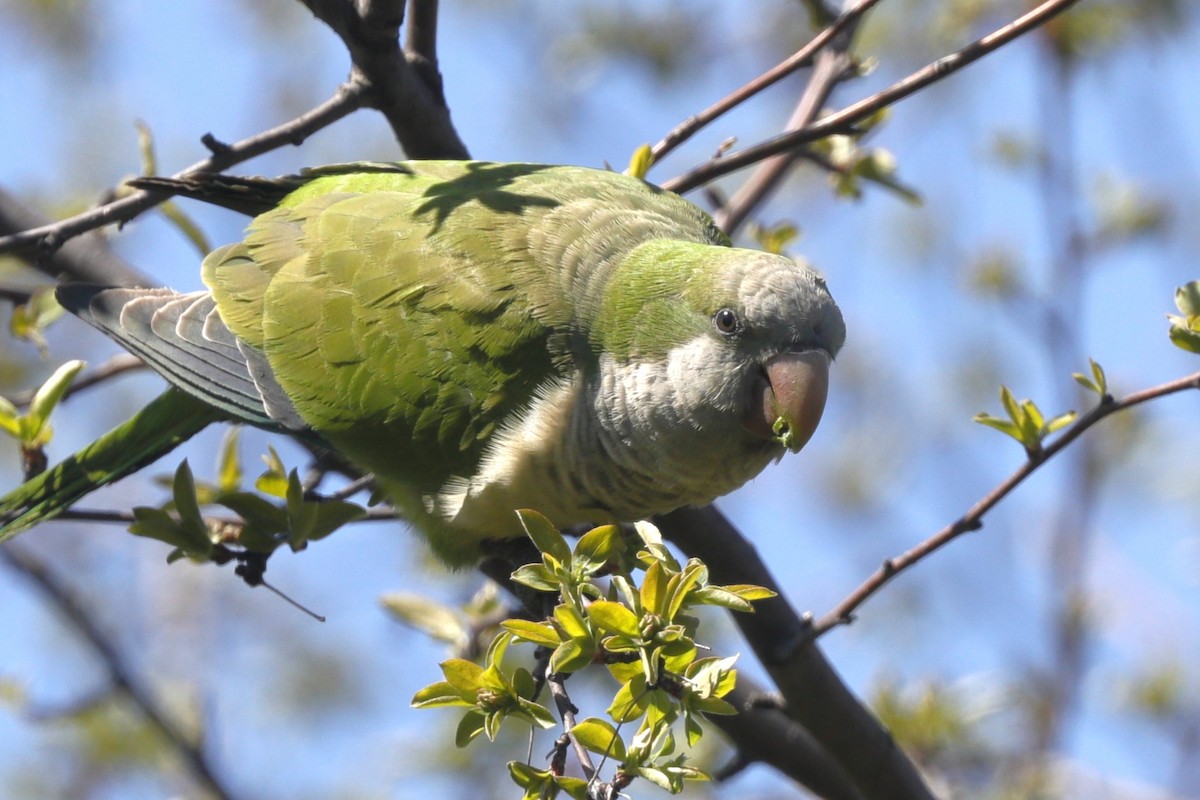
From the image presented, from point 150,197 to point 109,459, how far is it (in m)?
1.05

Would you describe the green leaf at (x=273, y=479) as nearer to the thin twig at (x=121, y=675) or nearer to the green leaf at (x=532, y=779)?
the thin twig at (x=121, y=675)

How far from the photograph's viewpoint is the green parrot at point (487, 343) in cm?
276

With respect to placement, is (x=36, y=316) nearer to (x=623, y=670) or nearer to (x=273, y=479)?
(x=273, y=479)

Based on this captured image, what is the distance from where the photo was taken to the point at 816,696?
2848 millimetres

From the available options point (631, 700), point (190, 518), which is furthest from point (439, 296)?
point (631, 700)

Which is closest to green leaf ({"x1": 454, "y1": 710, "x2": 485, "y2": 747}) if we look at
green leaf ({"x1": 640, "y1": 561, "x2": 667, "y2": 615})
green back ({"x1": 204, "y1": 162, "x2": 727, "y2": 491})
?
green leaf ({"x1": 640, "y1": 561, "x2": 667, "y2": 615})

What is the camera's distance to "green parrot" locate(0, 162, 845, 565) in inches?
109

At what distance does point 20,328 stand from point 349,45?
118 cm

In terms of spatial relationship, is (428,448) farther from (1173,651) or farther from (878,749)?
(1173,651)

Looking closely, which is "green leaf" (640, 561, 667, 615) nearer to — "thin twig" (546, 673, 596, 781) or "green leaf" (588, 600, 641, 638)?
"green leaf" (588, 600, 641, 638)

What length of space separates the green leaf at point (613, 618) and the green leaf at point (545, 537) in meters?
0.18

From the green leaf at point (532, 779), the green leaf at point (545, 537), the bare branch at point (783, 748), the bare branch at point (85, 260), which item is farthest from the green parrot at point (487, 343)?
the green leaf at point (532, 779)

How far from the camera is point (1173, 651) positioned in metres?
5.40

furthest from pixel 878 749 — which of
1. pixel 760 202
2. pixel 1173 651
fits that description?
pixel 1173 651
